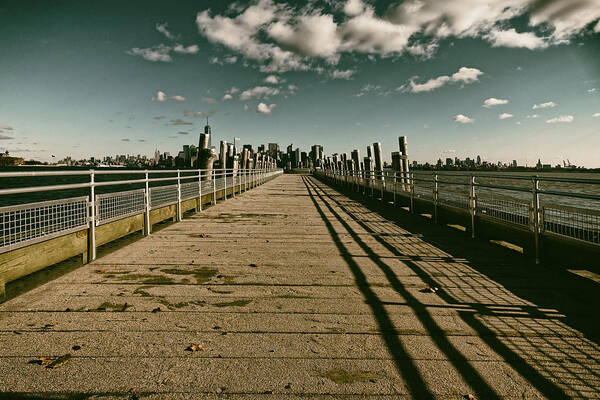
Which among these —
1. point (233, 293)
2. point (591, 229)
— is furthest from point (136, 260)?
point (591, 229)

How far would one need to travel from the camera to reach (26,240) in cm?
363

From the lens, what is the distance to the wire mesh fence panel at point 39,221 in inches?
136

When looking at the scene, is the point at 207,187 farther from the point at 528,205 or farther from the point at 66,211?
the point at 528,205

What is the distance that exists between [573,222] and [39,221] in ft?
22.9

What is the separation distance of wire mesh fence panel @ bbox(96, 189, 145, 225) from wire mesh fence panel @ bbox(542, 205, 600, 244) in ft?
22.3

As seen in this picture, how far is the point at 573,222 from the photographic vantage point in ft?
14.1

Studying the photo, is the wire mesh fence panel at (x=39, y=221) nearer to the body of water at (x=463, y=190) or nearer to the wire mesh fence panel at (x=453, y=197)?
the body of water at (x=463, y=190)

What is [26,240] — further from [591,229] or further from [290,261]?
[591,229]

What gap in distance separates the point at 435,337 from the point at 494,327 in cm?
64

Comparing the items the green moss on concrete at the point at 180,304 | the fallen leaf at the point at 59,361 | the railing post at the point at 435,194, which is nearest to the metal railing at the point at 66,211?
the fallen leaf at the point at 59,361

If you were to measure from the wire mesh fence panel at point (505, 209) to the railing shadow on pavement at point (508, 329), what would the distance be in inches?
41.6

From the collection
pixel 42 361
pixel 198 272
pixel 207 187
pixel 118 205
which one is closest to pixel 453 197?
pixel 198 272

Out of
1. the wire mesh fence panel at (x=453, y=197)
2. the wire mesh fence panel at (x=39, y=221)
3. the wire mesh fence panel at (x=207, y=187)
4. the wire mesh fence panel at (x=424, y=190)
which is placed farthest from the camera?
the wire mesh fence panel at (x=207, y=187)

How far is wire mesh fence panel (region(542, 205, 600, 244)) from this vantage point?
154 inches
